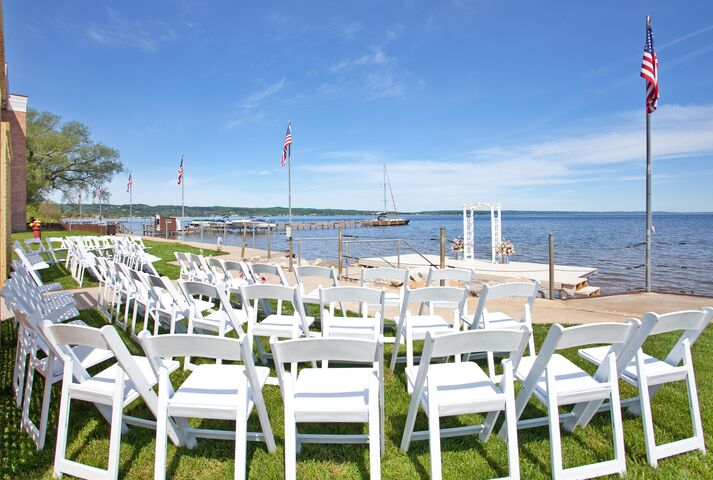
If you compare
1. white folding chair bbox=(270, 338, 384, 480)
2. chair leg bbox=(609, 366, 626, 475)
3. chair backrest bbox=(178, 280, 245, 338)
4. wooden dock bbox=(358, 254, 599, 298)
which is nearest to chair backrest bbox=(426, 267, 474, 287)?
chair backrest bbox=(178, 280, 245, 338)

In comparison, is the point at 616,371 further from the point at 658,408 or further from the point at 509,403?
the point at 658,408

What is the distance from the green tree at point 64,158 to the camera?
1325 inches

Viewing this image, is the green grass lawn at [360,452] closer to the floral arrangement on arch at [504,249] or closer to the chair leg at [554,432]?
the chair leg at [554,432]

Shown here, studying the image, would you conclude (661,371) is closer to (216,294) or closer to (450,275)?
(450,275)

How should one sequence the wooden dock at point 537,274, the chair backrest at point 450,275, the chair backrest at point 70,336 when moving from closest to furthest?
1. the chair backrest at point 70,336
2. the chair backrest at point 450,275
3. the wooden dock at point 537,274

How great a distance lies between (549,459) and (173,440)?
2302mm

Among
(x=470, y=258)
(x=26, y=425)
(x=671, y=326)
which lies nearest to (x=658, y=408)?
(x=671, y=326)

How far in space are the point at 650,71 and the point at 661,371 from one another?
26.9ft

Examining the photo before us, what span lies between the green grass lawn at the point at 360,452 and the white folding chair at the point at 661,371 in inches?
3.3

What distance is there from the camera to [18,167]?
86.7 ft

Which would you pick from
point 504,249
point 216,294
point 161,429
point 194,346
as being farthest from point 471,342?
point 504,249

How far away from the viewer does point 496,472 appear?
2516 mm

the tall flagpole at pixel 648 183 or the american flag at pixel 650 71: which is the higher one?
the american flag at pixel 650 71

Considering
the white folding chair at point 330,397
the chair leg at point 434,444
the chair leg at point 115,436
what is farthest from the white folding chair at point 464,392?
the chair leg at point 115,436
